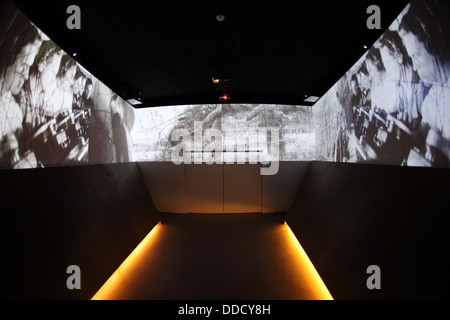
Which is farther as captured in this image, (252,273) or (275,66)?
(275,66)

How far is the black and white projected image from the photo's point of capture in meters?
1.43

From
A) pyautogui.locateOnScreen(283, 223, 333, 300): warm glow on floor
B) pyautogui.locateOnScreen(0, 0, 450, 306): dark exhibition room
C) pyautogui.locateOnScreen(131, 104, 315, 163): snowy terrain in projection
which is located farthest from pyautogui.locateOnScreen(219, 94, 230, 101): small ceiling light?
pyautogui.locateOnScreen(283, 223, 333, 300): warm glow on floor

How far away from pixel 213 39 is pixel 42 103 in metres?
2.05

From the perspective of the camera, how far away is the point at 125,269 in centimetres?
224

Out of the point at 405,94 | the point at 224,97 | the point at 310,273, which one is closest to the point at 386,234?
the point at 310,273

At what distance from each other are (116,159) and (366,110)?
165 inches

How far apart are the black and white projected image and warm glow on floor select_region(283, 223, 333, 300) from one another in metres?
1.49

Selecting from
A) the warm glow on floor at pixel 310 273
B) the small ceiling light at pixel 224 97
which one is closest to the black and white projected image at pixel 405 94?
the warm glow on floor at pixel 310 273

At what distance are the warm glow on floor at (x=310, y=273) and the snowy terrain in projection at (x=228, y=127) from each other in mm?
2101

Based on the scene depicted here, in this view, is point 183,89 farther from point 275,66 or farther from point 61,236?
point 61,236

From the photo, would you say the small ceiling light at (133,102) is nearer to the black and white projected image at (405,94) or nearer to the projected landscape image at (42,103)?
the projected landscape image at (42,103)

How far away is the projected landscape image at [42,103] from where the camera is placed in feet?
5.31
